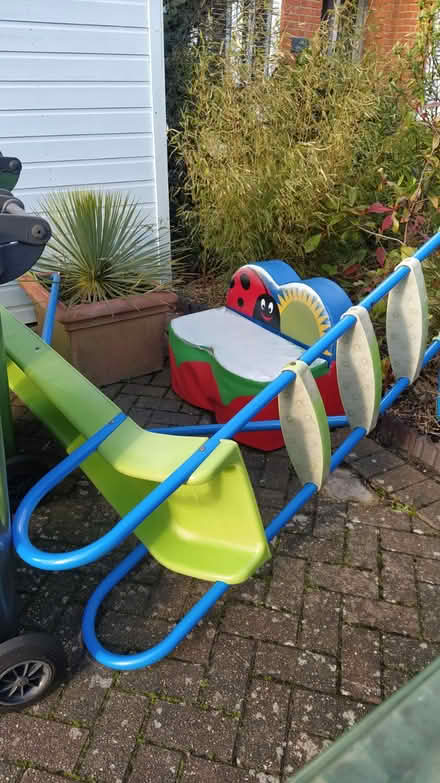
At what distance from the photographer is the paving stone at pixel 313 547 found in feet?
7.48

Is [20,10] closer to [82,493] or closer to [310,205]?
[310,205]

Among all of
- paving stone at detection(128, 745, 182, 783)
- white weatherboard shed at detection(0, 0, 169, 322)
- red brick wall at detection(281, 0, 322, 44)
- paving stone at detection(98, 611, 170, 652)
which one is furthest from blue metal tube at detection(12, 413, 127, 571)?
red brick wall at detection(281, 0, 322, 44)

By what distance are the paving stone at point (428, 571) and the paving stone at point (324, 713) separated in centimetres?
60

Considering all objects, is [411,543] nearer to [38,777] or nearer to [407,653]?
[407,653]

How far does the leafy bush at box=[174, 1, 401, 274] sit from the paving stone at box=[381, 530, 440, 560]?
1840mm

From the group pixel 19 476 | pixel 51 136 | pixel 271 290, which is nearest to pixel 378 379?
pixel 271 290

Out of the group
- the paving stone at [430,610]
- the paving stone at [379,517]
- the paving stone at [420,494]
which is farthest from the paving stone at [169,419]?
the paving stone at [430,610]

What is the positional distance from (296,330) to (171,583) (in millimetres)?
1399

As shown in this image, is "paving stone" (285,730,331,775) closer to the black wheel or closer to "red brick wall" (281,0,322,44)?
the black wheel

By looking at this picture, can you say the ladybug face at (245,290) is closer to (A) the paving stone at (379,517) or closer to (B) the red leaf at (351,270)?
(B) the red leaf at (351,270)

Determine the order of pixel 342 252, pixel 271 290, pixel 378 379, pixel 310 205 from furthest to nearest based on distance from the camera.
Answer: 1. pixel 342 252
2. pixel 310 205
3. pixel 271 290
4. pixel 378 379

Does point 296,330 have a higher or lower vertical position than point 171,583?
higher

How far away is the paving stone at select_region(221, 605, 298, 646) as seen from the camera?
1.95 metres

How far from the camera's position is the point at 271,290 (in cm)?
304
